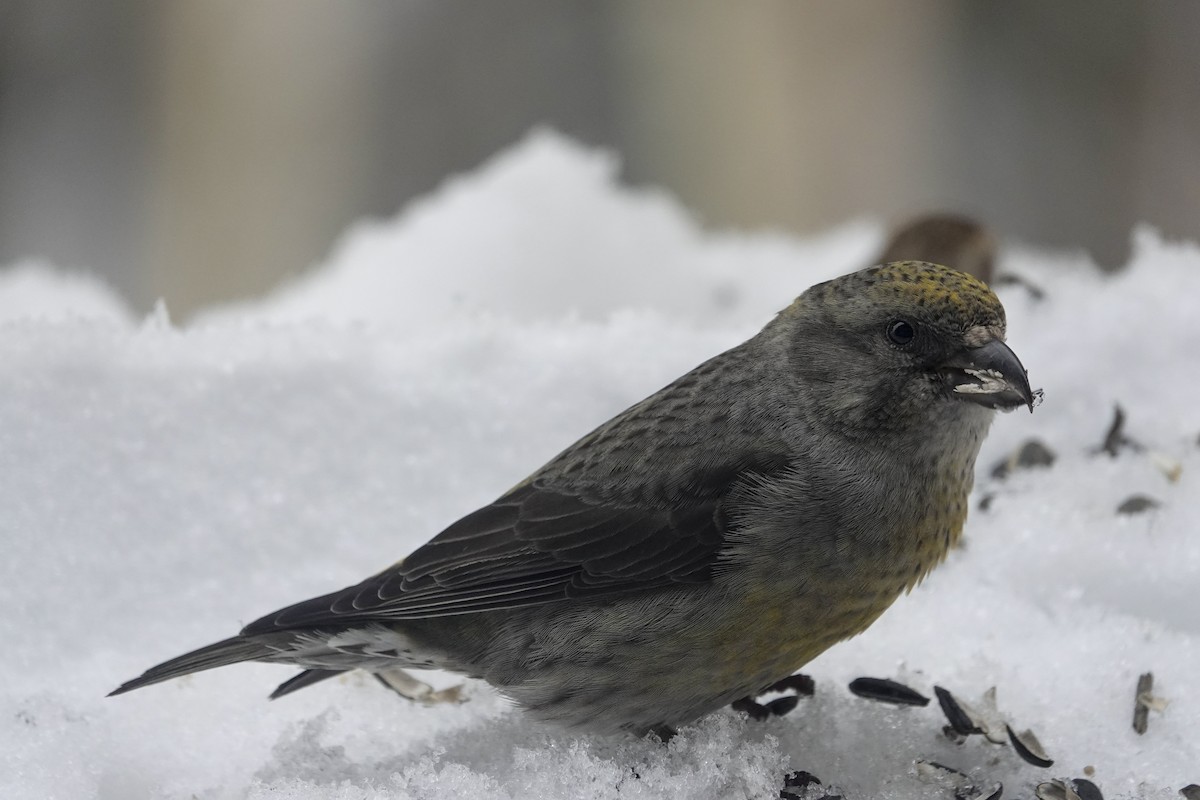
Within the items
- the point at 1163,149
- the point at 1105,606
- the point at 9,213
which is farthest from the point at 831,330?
the point at 9,213

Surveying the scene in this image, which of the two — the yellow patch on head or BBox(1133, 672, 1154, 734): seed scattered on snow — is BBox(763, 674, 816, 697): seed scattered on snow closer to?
BBox(1133, 672, 1154, 734): seed scattered on snow

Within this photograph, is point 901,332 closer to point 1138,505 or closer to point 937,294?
point 937,294

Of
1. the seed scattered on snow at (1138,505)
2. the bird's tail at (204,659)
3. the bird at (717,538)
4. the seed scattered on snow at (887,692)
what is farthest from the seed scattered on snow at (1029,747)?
the bird's tail at (204,659)

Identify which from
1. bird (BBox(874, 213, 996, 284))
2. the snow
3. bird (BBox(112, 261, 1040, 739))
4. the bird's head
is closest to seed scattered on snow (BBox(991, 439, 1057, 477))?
the snow

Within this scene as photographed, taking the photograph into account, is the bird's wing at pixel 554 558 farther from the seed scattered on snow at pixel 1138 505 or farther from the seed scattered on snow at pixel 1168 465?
the seed scattered on snow at pixel 1168 465

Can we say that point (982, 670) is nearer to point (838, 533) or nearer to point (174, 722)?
point (838, 533)

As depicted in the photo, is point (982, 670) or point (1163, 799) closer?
point (1163, 799)
